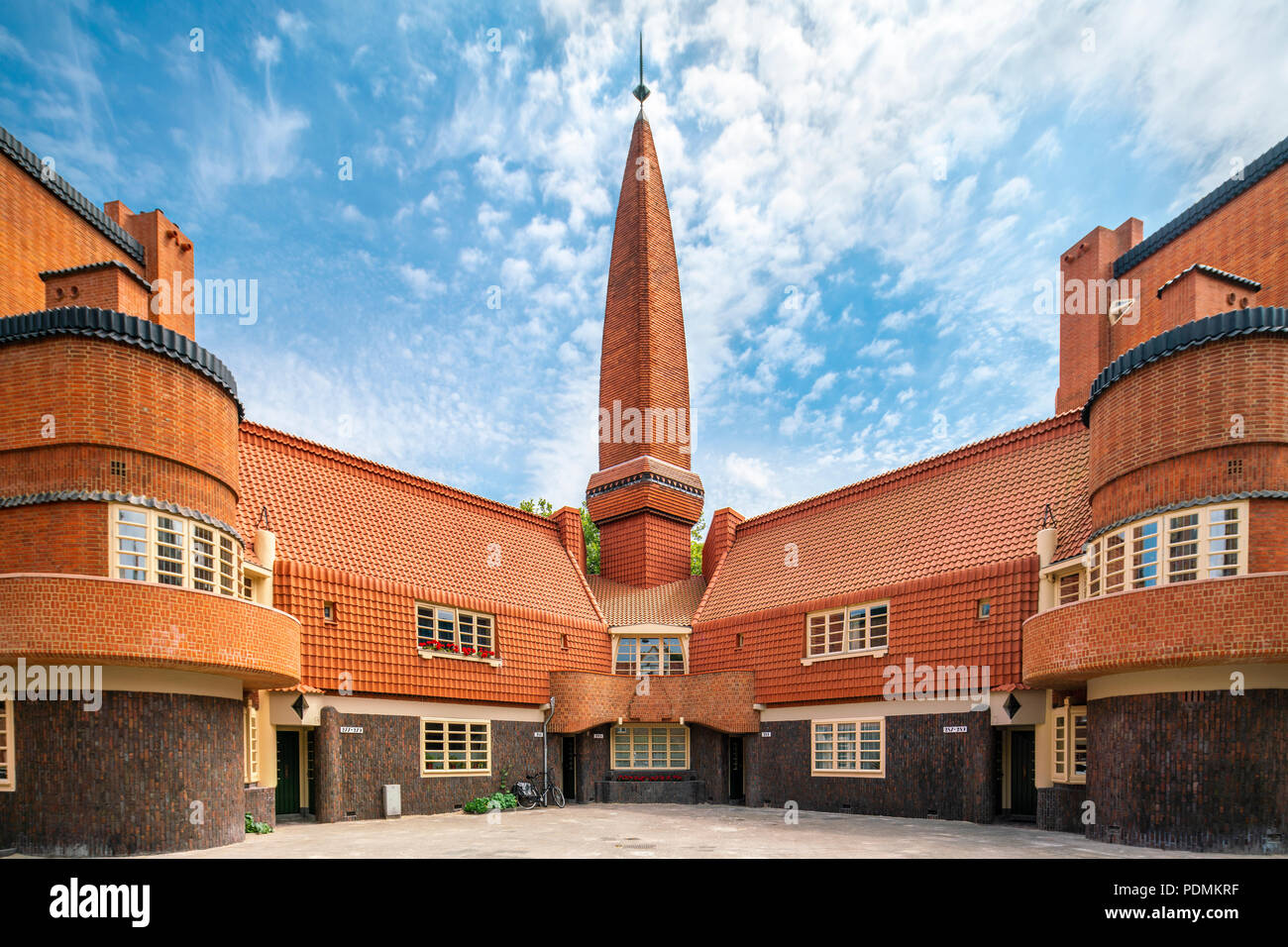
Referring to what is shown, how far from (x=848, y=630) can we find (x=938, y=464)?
19.0 ft

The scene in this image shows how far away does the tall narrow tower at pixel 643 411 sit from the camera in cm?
3291

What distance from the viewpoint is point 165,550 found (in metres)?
15.1

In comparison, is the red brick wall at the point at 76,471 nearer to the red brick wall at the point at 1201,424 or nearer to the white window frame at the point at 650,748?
the white window frame at the point at 650,748

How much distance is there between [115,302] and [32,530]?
6.26m

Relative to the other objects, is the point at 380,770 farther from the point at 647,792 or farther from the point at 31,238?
the point at 31,238

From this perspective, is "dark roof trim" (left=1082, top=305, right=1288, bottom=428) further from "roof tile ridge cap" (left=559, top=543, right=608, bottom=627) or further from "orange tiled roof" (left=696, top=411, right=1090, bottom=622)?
"roof tile ridge cap" (left=559, top=543, right=608, bottom=627)

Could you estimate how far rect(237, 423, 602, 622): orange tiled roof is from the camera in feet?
72.6

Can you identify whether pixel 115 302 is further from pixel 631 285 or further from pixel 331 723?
pixel 631 285

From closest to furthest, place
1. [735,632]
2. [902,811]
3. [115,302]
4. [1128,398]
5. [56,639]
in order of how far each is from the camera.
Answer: [56,639]
[1128,398]
[115,302]
[902,811]
[735,632]

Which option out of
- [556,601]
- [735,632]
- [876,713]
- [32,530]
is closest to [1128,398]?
[876,713]

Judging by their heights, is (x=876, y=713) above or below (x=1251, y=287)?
below

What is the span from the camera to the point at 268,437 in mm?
23344

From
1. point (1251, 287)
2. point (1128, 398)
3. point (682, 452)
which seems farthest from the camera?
point (682, 452)

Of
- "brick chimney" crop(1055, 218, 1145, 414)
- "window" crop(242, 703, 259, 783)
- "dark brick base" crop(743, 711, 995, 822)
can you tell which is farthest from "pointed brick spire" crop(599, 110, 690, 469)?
"window" crop(242, 703, 259, 783)
